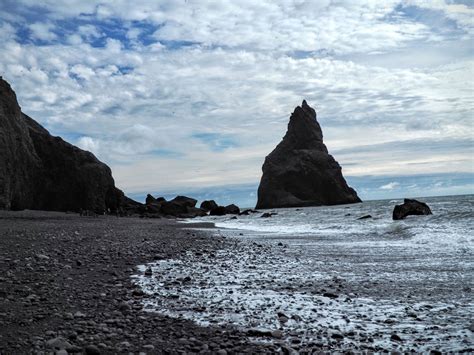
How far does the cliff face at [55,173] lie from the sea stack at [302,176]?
212 ft

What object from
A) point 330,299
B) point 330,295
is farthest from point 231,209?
point 330,299

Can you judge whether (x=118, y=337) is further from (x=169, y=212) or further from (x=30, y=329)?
(x=169, y=212)

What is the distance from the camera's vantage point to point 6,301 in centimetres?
617

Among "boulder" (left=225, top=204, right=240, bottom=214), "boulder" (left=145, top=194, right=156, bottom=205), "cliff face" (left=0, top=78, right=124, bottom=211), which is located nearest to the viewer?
"cliff face" (left=0, top=78, right=124, bottom=211)

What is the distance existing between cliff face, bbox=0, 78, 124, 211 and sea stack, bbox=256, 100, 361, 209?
212 ft

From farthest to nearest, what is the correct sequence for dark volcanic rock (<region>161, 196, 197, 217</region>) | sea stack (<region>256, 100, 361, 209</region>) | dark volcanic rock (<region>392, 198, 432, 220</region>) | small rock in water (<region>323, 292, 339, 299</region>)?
sea stack (<region>256, 100, 361, 209</region>)
dark volcanic rock (<region>161, 196, 197, 217</region>)
dark volcanic rock (<region>392, 198, 432, 220</region>)
small rock in water (<region>323, 292, 339, 299</region>)

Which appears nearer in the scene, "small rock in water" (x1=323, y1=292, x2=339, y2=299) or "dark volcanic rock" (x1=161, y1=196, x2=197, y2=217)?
"small rock in water" (x1=323, y1=292, x2=339, y2=299)

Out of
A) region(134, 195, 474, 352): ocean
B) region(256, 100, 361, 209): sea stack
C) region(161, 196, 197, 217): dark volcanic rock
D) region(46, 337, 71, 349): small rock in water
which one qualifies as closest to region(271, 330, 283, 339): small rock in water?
region(134, 195, 474, 352): ocean

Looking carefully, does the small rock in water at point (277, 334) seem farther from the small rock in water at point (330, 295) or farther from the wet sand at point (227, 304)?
the small rock in water at point (330, 295)

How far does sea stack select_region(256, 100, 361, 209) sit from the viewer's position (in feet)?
372

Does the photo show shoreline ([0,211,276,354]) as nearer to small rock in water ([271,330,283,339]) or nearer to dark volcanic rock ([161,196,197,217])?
small rock in water ([271,330,283,339])

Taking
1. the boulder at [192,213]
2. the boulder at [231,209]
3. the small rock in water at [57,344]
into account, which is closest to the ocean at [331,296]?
the small rock in water at [57,344]

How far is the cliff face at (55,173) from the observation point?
1521 inches

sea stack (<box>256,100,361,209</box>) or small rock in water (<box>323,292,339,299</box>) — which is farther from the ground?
sea stack (<box>256,100,361,209</box>)
